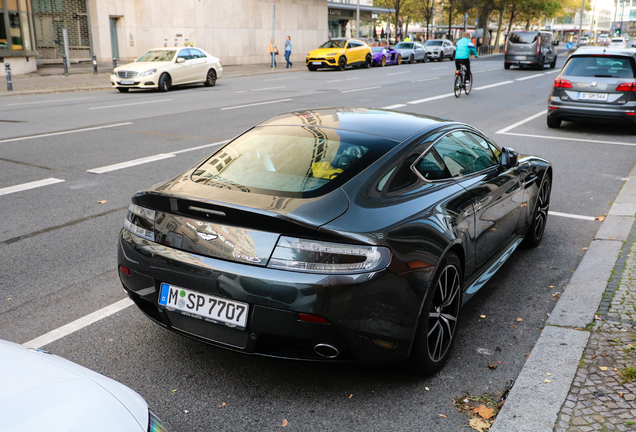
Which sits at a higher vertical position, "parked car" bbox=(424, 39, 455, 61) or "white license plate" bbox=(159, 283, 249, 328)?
"parked car" bbox=(424, 39, 455, 61)

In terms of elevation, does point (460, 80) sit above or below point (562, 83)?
below

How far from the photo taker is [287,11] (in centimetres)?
4647

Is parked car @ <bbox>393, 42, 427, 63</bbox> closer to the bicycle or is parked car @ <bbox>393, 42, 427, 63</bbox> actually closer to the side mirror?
the bicycle

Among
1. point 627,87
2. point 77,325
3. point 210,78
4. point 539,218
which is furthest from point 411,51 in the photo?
point 77,325

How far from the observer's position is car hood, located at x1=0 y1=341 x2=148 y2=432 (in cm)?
172

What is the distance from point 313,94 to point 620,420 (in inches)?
692

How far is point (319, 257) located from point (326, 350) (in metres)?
0.48

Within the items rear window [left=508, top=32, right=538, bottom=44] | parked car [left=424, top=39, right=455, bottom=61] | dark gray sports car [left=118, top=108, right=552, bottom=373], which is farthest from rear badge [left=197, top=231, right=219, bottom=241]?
parked car [left=424, top=39, right=455, bottom=61]

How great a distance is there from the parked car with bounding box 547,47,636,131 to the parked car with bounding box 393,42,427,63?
102 ft

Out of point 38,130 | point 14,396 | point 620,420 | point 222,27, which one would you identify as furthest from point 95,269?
point 222,27

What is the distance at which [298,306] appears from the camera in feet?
9.54

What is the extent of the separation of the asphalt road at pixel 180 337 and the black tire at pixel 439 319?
0.40 ft

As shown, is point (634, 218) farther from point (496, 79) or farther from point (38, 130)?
point (496, 79)

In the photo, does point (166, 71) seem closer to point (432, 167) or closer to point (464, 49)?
point (464, 49)
